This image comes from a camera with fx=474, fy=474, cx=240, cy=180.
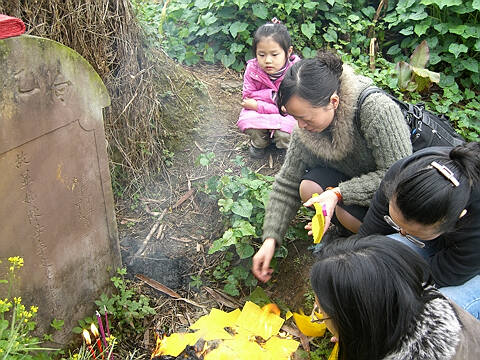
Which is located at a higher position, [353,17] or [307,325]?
[353,17]

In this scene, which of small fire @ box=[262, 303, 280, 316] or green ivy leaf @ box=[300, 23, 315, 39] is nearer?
small fire @ box=[262, 303, 280, 316]

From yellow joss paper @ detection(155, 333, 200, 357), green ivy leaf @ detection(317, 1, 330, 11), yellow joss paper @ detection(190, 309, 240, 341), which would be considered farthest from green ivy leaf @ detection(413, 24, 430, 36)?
yellow joss paper @ detection(155, 333, 200, 357)

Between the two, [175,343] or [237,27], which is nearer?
[175,343]

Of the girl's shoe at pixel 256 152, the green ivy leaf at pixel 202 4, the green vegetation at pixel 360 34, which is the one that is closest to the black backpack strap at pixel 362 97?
the girl's shoe at pixel 256 152

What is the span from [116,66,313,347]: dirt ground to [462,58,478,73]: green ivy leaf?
2.23 m

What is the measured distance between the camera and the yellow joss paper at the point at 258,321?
9.25ft

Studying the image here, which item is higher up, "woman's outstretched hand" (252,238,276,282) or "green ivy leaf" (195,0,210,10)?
"green ivy leaf" (195,0,210,10)

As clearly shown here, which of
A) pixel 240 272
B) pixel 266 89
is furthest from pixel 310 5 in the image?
pixel 240 272

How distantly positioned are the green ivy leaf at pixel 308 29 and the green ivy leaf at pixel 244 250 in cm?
282

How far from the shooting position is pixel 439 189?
1985 mm

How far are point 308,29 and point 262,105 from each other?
56.8 inches

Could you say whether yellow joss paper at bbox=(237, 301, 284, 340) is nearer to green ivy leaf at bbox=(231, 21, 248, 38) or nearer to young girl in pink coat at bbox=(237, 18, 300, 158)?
young girl in pink coat at bbox=(237, 18, 300, 158)

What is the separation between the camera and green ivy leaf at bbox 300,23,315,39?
508 centimetres

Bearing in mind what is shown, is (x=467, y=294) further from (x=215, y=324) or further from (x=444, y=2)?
(x=444, y=2)
